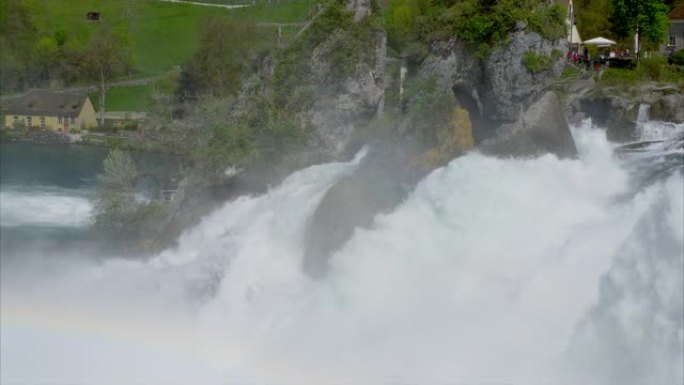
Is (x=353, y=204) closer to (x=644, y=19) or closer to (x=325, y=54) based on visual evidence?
(x=325, y=54)

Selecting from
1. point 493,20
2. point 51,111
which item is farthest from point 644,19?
point 51,111

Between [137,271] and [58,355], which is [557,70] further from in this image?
[58,355]

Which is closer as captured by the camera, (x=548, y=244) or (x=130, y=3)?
(x=548, y=244)

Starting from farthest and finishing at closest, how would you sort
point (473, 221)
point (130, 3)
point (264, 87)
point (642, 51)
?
1. point (130, 3)
2. point (642, 51)
3. point (264, 87)
4. point (473, 221)

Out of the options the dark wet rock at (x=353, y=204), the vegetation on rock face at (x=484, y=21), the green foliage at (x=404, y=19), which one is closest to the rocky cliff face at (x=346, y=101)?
the green foliage at (x=404, y=19)

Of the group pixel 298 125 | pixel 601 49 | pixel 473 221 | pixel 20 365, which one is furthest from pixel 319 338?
pixel 601 49

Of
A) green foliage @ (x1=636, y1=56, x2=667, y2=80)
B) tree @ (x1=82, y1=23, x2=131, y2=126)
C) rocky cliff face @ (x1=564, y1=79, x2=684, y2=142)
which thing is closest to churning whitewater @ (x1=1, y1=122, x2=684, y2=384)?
rocky cliff face @ (x1=564, y1=79, x2=684, y2=142)

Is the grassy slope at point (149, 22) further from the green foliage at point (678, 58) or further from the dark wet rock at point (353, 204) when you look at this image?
the green foliage at point (678, 58)

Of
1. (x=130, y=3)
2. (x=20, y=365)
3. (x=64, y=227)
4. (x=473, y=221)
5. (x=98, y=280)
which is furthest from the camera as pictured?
(x=130, y=3)
